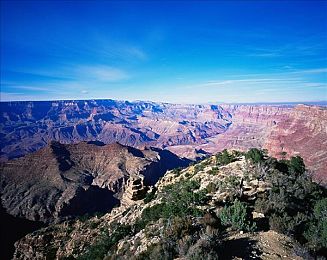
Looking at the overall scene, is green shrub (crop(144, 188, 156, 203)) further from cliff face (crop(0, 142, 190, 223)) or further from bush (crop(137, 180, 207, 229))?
cliff face (crop(0, 142, 190, 223))

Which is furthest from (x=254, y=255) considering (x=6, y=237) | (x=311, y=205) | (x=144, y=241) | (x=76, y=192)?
(x=76, y=192)

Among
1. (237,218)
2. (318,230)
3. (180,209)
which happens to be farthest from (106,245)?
(318,230)

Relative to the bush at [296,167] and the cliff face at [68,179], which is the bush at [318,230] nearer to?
the bush at [296,167]

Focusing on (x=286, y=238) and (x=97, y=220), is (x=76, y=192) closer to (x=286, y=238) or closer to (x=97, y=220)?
(x=97, y=220)

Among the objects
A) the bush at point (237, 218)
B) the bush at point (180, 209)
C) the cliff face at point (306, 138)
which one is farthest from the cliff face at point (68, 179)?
the bush at point (237, 218)

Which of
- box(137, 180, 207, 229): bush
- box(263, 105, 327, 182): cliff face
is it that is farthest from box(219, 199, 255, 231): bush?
box(263, 105, 327, 182): cliff face
